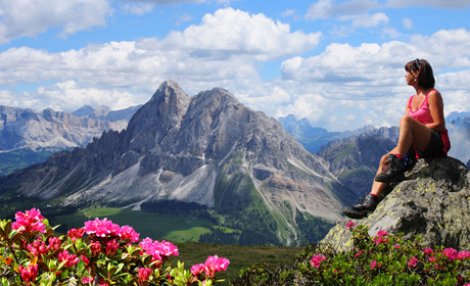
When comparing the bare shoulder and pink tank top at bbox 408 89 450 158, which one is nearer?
the bare shoulder

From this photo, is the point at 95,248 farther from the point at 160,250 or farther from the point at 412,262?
the point at 412,262

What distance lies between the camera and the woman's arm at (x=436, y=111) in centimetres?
1609

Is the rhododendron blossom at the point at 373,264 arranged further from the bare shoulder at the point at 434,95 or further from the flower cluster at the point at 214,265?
the bare shoulder at the point at 434,95

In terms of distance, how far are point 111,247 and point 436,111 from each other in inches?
502

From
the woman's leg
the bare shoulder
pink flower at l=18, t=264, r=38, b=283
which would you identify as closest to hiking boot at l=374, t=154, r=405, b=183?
the woman's leg

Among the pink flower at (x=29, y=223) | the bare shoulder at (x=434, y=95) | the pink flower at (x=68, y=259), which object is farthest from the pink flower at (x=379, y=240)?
the pink flower at (x=29, y=223)

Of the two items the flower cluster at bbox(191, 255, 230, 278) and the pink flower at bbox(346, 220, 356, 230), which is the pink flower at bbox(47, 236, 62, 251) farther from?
the pink flower at bbox(346, 220, 356, 230)

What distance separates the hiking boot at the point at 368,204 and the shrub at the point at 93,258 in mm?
9847

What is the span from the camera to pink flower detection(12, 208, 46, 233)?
7297 mm

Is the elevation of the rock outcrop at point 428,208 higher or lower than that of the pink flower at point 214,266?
lower

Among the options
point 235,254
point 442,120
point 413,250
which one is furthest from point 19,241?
point 235,254

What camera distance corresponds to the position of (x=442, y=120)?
16.2 metres

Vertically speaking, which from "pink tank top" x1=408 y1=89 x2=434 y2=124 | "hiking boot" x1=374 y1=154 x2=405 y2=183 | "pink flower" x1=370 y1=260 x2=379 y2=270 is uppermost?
"pink tank top" x1=408 y1=89 x2=434 y2=124

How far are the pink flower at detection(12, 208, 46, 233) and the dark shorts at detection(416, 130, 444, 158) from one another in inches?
512
